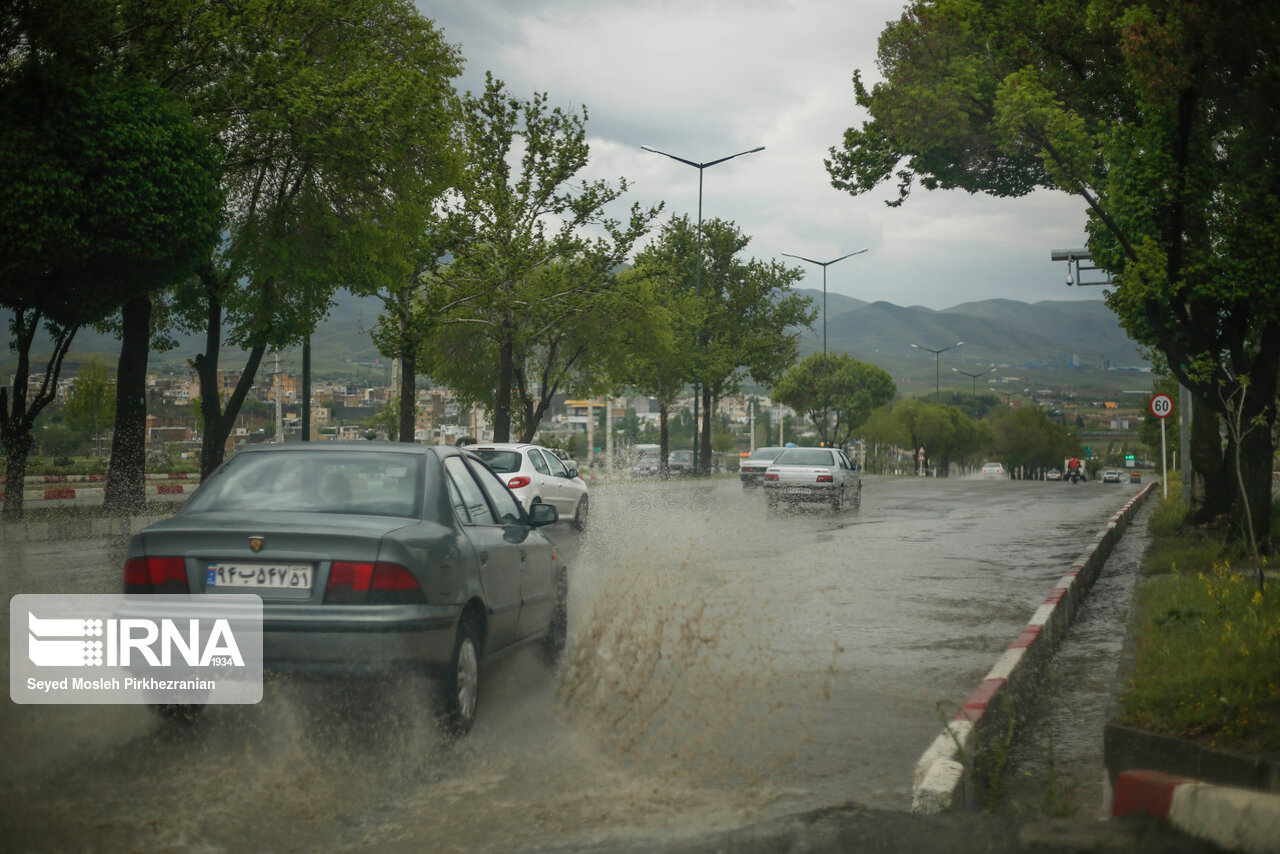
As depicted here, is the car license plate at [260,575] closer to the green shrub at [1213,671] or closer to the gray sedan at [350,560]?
the gray sedan at [350,560]

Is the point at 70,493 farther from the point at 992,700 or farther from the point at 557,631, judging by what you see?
the point at 992,700

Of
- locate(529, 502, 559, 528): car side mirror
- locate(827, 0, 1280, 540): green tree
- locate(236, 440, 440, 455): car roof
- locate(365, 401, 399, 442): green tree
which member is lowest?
locate(529, 502, 559, 528): car side mirror

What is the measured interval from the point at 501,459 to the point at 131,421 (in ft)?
30.3

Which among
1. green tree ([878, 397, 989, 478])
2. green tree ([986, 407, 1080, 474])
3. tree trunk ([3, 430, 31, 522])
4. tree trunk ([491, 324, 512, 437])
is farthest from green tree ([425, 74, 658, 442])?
green tree ([986, 407, 1080, 474])

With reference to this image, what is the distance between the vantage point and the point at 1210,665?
20.6ft

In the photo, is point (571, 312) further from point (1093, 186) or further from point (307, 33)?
point (1093, 186)

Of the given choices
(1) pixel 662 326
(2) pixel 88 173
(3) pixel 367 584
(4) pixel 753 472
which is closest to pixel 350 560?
(3) pixel 367 584

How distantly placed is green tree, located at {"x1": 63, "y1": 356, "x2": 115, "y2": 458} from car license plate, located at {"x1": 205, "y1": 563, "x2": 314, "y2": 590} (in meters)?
55.1

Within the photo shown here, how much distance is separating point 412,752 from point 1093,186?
13194 millimetres

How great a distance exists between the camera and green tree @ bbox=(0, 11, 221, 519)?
53.8 ft

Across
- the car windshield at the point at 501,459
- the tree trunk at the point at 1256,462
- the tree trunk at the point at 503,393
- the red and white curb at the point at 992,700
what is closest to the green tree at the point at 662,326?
the tree trunk at the point at 503,393

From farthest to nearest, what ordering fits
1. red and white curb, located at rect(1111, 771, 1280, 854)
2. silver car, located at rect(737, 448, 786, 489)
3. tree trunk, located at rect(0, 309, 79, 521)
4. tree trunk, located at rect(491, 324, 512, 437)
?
tree trunk, located at rect(491, 324, 512, 437)
silver car, located at rect(737, 448, 786, 489)
tree trunk, located at rect(0, 309, 79, 521)
red and white curb, located at rect(1111, 771, 1280, 854)

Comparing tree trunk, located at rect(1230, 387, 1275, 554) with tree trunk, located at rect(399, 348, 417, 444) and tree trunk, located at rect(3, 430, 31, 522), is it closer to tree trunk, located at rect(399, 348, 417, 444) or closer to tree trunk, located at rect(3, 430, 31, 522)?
tree trunk, located at rect(3, 430, 31, 522)

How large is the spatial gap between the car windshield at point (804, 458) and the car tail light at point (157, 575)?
75.0 feet
